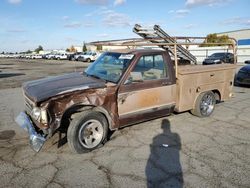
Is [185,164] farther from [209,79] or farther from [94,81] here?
[209,79]

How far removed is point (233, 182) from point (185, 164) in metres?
0.75

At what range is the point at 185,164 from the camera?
387cm

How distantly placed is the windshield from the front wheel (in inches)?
32.4

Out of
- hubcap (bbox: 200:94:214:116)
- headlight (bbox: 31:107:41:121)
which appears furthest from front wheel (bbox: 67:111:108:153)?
hubcap (bbox: 200:94:214:116)

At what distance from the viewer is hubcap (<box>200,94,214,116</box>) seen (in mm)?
6211

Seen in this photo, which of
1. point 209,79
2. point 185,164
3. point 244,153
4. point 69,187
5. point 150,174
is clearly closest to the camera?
point 69,187

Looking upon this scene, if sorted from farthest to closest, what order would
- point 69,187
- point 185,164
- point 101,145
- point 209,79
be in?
1. point 209,79
2. point 101,145
3. point 185,164
4. point 69,187

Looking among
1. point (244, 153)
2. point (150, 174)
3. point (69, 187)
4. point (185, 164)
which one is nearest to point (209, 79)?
point (244, 153)

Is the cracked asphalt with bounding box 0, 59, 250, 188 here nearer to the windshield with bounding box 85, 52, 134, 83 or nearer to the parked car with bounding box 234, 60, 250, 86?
the windshield with bounding box 85, 52, 134, 83

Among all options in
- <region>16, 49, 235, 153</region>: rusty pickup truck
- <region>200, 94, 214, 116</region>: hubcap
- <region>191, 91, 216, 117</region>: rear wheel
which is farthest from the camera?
<region>200, 94, 214, 116</region>: hubcap

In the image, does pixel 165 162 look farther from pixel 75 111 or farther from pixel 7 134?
pixel 7 134

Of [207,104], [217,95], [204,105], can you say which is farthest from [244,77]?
[204,105]

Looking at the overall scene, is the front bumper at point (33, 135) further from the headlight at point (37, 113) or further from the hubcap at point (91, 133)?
the hubcap at point (91, 133)

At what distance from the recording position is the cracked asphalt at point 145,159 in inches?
136
